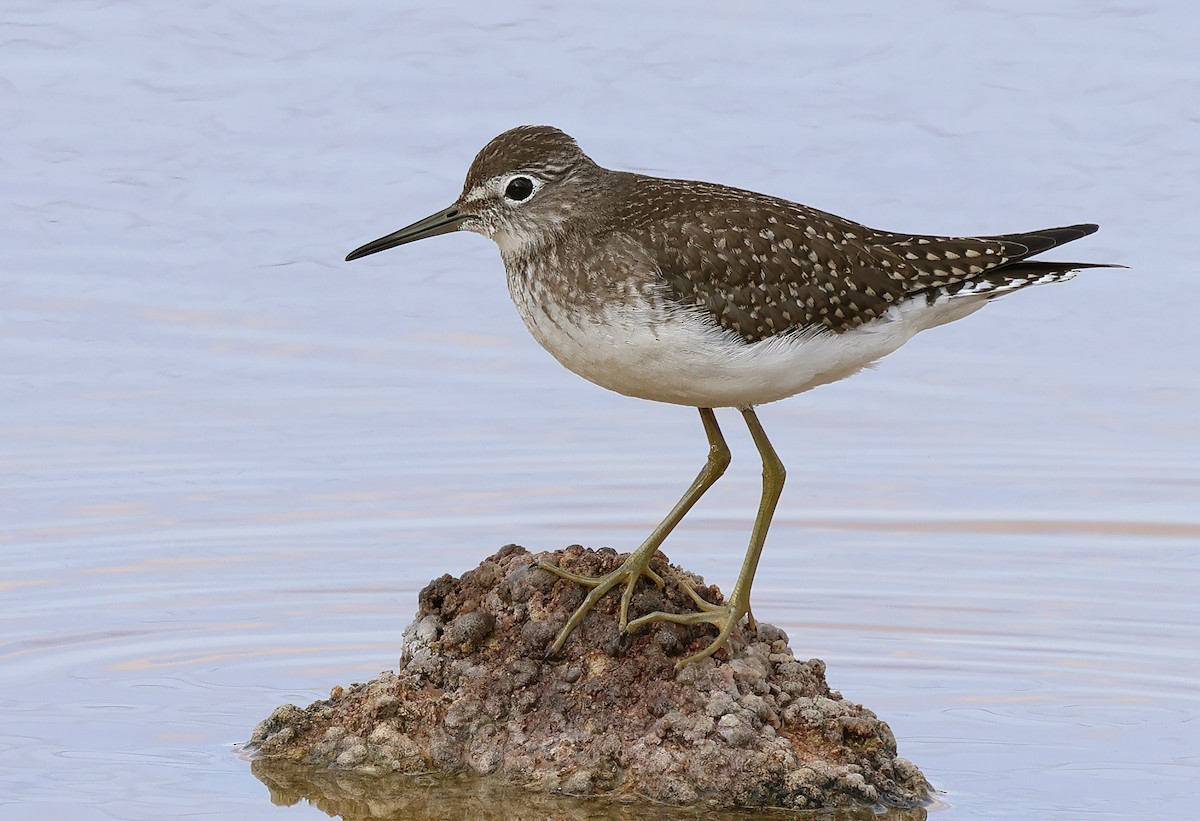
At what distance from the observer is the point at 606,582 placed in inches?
418

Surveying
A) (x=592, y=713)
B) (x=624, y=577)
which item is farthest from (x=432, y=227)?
(x=592, y=713)

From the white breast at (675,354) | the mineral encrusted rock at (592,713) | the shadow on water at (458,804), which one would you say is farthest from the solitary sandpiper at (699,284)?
the shadow on water at (458,804)

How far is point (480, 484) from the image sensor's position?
14.7 metres

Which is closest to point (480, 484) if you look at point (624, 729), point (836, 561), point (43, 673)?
point (836, 561)

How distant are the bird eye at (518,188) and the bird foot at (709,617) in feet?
6.31

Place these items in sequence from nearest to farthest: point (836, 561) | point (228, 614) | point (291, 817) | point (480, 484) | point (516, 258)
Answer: point (291, 817) → point (516, 258) → point (228, 614) → point (836, 561) → point (480, 484)

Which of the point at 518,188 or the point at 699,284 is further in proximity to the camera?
the point at 518,188

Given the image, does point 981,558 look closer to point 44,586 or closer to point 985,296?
point 985,296

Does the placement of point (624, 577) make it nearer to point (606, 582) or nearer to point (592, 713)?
point (606, 582)

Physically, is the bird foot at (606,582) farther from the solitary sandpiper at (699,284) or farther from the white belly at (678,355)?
the white belly at (678,355)

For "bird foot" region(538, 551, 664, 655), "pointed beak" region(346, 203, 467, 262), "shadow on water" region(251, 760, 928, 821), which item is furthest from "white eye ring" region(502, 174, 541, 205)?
"shadow on water" region(251, 760, 928, 821)

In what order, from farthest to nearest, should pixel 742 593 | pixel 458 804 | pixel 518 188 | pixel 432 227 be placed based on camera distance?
pixel 432 227 < pixel 518 188 < pixel 742 593 < pixel 458 804

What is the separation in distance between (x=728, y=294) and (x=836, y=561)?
3256 millimetres

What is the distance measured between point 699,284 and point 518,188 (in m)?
1.03
